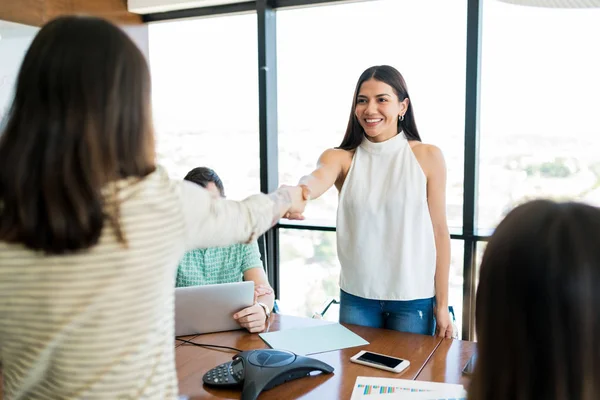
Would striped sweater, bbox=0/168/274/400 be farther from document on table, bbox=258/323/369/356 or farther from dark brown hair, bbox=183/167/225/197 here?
dark brown hair, bbox=183/167/225/197

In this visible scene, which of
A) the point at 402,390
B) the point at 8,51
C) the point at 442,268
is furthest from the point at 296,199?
the point at 8,51

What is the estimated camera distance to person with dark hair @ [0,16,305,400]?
840 mm

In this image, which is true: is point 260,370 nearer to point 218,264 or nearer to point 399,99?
point 218,264

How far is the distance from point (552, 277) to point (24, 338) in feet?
2.72

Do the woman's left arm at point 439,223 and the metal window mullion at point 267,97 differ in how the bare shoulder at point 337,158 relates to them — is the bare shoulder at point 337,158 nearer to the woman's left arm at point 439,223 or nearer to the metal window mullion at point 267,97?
the woman's left arm at point 439,223

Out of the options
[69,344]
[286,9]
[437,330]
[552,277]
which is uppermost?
A: [286,9]

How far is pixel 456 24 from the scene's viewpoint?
116 inches

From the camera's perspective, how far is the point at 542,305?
712mm

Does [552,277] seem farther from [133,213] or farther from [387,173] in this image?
[387,173]

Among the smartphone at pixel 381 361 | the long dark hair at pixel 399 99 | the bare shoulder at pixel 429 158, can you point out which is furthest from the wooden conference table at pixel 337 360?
the long dark hair at pixel 399 99

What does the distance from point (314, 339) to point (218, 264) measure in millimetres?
720

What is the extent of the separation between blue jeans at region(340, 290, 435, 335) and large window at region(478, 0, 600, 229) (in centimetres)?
86

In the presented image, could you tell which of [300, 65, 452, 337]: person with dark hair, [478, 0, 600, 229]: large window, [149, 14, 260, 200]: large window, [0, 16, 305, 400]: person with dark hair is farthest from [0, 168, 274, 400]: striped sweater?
[149, 14, 260, 200]: large window

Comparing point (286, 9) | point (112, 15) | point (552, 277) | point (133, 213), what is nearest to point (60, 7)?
point (112, 15)
